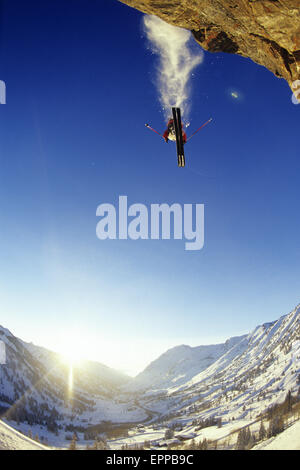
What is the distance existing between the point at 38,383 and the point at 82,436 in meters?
42.2

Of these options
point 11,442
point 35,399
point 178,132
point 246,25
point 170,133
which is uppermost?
point 246,25

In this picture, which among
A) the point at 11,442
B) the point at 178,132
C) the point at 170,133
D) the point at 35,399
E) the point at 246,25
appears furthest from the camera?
the point at 35,399

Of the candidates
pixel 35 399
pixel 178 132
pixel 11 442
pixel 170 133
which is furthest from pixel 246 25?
pixel 35 399

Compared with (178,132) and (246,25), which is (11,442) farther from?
(246,25)

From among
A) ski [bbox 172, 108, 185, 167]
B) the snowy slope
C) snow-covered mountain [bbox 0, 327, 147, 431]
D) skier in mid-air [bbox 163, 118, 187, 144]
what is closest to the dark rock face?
ski [bbox 172, 108, 185, 167]

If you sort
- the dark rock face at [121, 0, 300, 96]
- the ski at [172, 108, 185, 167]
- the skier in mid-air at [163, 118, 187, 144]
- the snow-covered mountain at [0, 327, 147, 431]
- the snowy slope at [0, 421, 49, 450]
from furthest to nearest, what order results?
1. the snow-covered mountain at [0, 327, 147, 431]
2. the skier in mid-air at [163, 118, 187, 144]
3. the ski at [172, 108, 185, 167]
4. the dark rock face at [121, 0, 300, 96]
5. the snowy slope at [0, 421, 49, 450]

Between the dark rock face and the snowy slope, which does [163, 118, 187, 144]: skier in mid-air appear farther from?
the snowy slope

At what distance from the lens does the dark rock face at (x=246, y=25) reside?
10.6 m

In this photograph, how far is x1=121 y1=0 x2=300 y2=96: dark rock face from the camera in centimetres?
1060

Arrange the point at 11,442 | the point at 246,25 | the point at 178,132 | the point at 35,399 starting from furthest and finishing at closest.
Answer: the point at 35,399, the point at 178,132, the point at 246,25, the point at 11,442

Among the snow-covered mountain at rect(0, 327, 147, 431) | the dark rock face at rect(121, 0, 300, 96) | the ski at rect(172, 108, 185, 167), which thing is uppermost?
the dark rock face at rect(121, 0, 300, 96)

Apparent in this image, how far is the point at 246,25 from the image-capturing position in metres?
12.3
